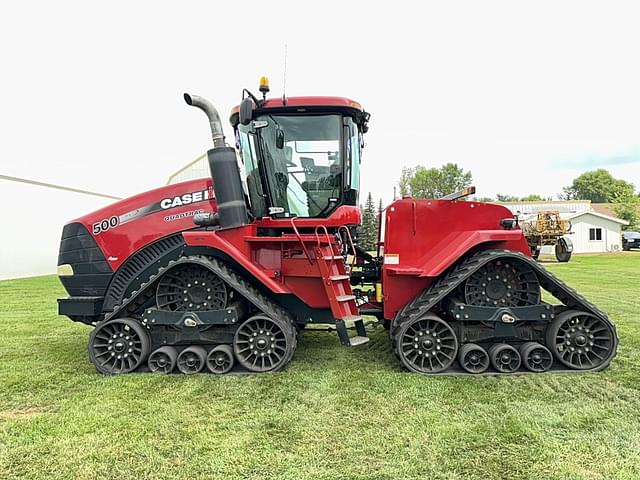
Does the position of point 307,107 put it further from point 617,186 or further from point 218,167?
point 617,186

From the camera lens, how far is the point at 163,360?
4.82 metres

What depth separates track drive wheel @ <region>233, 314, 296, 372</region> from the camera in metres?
4.74

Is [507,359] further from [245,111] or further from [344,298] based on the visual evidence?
[245,111]

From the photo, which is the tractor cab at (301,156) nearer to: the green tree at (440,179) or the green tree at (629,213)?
the green tree at (629,213)

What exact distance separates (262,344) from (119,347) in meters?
1.54

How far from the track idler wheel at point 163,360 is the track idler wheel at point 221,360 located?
1.23 feet

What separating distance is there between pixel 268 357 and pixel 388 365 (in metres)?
1.33

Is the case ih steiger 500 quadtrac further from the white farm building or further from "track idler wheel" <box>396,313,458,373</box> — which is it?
the white farm building

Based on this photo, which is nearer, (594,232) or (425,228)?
(425,228)

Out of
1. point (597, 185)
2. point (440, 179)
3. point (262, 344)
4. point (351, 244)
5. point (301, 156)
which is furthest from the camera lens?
point (597, 185)

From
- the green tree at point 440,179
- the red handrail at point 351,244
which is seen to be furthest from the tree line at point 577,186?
the red handrail at point 351,244

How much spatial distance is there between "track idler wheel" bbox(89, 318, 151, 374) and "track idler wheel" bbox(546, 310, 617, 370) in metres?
4.29

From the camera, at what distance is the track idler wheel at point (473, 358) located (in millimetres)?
4645

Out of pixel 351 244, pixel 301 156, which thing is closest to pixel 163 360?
pixel 351 244
